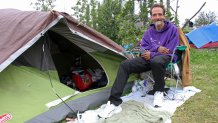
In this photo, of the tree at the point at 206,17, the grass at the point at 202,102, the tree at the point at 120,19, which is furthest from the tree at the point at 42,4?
the grass at the point at 202,102

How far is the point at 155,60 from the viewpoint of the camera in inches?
152

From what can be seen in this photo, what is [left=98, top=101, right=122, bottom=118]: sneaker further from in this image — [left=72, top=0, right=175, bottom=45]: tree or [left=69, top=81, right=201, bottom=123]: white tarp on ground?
[left=72, top=0, right=175, bottom=45]: tree

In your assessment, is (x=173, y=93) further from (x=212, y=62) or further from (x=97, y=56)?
(x=212, y=62)

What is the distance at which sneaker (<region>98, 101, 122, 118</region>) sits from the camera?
357 cm

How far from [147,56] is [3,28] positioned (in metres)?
1.67

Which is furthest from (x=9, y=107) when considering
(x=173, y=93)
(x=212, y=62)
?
(x=212, y=62)

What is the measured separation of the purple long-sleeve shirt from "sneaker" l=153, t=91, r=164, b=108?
452mm

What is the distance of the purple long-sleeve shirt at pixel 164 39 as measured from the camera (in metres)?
4.07

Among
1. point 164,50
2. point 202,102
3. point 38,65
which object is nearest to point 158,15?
point 164,50

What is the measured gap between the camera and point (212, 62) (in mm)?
6633

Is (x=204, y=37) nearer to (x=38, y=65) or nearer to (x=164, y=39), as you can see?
(x=164, y=39)

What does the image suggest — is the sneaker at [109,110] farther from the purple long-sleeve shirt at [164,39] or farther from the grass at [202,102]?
the purple long-sleeve shirt at [164,39]

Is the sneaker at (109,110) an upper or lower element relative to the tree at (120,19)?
lower

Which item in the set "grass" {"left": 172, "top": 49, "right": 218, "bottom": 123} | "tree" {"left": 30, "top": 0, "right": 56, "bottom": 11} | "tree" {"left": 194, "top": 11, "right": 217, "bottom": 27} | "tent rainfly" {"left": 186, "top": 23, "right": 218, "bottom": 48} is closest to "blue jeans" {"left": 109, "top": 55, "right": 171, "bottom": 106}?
"grass" {"left": 172, "top": 49, "right": 218, "bottom": 123}
